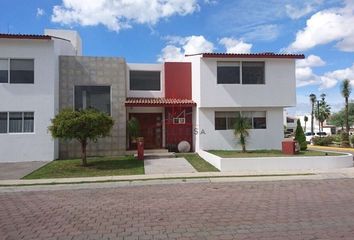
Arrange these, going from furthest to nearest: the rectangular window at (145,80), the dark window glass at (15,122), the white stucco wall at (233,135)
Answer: the rectangular window at (145,80) → the white stucco wall at (233,135) → the dark window glass at (15,122)

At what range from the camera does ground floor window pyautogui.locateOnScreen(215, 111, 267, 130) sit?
20.9m

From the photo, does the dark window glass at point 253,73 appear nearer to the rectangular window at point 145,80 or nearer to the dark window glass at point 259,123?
the dark window glass at point 259,123

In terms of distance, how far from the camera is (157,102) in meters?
20.5

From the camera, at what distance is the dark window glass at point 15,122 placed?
18.6m

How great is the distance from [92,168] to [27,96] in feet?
20.3

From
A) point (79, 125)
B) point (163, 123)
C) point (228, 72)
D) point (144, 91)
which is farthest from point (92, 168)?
point (228, 72)

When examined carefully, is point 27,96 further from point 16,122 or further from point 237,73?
point 237,73

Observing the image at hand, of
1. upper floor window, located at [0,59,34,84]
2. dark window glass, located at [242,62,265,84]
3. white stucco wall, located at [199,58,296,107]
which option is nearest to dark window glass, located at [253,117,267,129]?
white stucco wall, located at [199,58,296,107]

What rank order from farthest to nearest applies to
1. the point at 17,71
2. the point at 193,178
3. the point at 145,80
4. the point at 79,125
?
the point at 145,80 < the point at 17,71 < the point at 79,125 < the point at 193,178

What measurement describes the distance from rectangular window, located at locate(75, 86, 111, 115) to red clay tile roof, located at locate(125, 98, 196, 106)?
1259 millimetres

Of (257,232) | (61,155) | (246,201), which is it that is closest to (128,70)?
(61,155)

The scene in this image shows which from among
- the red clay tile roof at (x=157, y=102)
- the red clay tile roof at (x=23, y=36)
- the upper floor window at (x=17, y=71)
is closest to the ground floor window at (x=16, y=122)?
the upper floor window at (x=17, y=71)

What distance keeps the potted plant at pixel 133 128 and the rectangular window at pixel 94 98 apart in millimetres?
1414

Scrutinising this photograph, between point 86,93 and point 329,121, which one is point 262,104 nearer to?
point 86,93
